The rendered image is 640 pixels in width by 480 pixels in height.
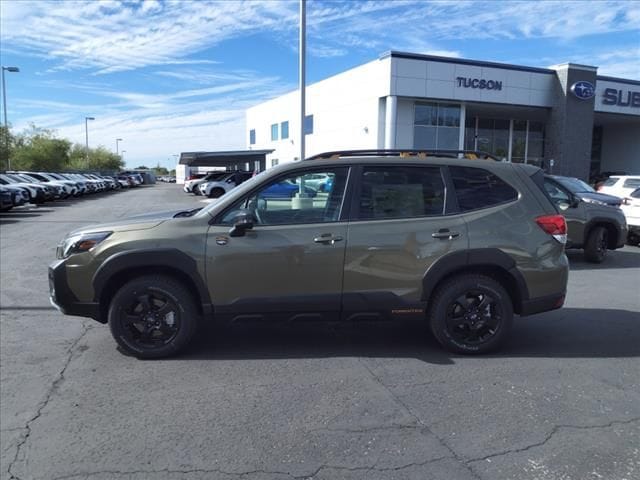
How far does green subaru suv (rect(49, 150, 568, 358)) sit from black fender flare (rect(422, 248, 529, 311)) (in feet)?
0.04

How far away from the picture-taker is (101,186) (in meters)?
A: 45.0

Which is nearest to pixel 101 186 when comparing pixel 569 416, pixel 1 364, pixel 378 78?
pixel 378 78

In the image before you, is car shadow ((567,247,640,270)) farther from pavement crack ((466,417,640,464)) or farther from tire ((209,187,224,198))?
tire ((209,187,224,198))

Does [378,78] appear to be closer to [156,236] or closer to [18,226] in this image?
[18,226]

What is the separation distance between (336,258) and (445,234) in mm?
996

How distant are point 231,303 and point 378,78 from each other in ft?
97.0

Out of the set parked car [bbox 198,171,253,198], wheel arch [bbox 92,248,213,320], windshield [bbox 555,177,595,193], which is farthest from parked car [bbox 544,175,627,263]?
parked car [bbox 198,171,253,198]

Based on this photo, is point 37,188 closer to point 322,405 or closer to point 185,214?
point 185,214

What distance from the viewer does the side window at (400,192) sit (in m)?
4.89

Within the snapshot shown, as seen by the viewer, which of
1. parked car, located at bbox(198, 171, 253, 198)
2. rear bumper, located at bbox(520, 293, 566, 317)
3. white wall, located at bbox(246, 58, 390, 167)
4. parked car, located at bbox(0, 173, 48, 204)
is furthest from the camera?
parked car, located at bbox(198, 171, 253, 198)

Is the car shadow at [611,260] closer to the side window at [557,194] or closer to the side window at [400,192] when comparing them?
the side window at [557,194]

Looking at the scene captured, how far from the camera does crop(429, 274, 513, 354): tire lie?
16.1ft

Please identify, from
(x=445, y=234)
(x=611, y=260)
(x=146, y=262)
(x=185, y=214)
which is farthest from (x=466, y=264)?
(x=611, y=260)

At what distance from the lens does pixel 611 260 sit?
10.9 m
